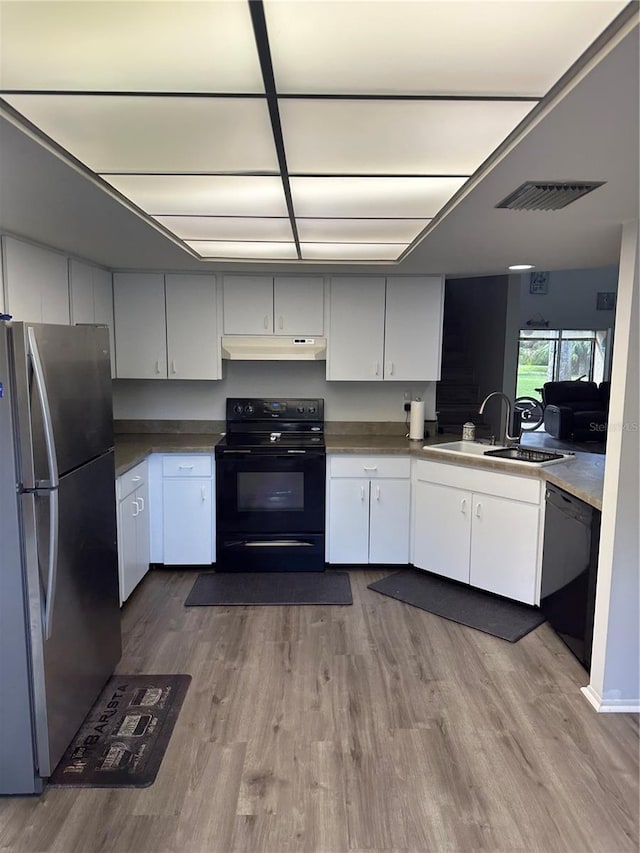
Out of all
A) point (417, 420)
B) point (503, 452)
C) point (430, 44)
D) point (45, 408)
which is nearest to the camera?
point (430, 44)

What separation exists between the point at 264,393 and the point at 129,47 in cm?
336

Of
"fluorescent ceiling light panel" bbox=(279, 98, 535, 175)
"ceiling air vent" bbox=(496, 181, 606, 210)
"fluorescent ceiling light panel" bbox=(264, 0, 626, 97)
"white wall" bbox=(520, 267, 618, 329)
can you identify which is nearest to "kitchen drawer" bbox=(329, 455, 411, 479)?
"ceiling air vent" bbox=(496, 181, 606, 210)

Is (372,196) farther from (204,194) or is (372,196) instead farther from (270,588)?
(270,588)

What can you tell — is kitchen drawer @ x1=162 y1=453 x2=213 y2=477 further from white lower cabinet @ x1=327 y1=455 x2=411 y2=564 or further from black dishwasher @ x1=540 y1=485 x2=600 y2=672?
black dishwasher @ x1=540 y1=485 x2=600 y2=672

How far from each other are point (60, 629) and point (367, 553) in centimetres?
234

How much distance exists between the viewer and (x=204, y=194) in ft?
6.63

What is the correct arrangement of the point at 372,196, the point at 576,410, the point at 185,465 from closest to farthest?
the point at 372,196 < the point at 185,465 < the point at 576,410

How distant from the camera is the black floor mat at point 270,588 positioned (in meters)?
3.50

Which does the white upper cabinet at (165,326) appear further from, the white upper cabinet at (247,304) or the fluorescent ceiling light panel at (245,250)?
the fluorescent ceiling light panel at (245,250)

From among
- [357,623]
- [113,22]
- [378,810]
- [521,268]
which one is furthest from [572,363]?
[113,22]

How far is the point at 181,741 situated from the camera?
7.36 ft

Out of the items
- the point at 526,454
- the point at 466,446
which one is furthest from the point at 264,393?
the point at 526,454

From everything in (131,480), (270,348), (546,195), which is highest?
(546,195)

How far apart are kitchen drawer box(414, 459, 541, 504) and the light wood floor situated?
2.66 feet
